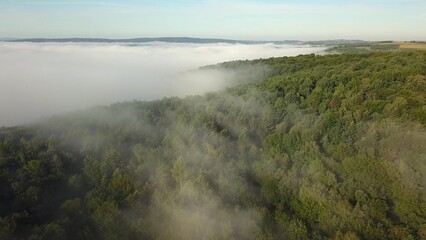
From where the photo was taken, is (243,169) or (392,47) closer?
(243,169)

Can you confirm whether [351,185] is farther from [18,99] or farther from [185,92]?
[18,99]

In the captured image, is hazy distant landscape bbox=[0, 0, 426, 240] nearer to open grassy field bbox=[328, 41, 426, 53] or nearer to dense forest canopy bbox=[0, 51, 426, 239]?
dense forest canopy bbox=[0, 51, 426, 239]

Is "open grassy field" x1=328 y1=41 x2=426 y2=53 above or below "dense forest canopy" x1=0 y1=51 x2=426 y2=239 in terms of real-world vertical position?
above

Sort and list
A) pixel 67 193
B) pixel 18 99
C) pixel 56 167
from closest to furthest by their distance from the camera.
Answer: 1. pixel 67 193
2. pixel 56 167
3. pixel 18 99

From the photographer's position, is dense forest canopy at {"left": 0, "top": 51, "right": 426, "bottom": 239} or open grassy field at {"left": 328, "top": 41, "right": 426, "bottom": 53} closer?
dense forest canopy at {"left": 0, "top": 51, "right": 426, "bottom": 239}

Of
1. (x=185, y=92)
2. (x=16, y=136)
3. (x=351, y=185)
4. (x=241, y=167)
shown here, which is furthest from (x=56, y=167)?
(x=185, y=92)

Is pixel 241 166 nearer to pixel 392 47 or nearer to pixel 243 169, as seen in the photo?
pixel 243 169

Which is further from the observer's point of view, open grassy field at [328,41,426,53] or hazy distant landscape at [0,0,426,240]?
open grassy field at [328,41,426,53]

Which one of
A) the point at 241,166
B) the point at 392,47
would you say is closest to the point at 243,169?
the point at 241,166

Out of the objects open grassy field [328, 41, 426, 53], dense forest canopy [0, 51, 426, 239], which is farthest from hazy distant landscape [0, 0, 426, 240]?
open grassy field [328, 41, 426, 53]
